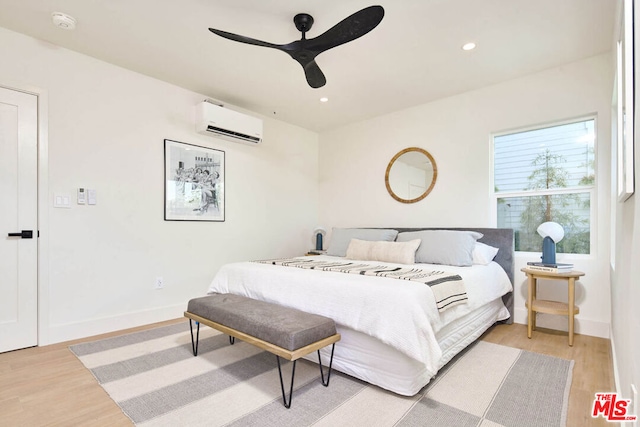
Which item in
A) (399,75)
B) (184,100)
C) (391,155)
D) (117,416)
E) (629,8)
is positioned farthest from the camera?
(391,155)

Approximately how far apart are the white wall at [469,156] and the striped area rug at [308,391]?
1.07 m

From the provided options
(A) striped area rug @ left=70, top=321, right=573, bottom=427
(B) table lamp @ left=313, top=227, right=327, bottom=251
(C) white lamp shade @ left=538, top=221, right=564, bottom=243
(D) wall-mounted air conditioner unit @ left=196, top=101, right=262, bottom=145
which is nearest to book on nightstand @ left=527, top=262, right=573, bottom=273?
(C) white lamp shade @ left=538, top=221, right=564, bottom=243

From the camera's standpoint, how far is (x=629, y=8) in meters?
1.30

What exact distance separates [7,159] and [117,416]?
7.44 feet

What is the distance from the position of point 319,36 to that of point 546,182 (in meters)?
2.69

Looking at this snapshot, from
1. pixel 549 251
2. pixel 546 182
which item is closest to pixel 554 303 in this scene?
pixel 549 251

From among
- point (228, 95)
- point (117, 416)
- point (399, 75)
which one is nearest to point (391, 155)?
point (399, 75)

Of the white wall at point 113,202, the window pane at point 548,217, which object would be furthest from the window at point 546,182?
the white wall at point 113,202

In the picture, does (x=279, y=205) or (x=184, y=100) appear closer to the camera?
(x=184, y=100)

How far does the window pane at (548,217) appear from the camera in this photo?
307 cm

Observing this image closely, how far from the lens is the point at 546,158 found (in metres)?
3.31

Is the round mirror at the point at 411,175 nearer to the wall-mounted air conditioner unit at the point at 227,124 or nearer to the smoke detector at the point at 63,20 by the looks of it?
the wall-mounted air conditioner unit at the point at 227,124

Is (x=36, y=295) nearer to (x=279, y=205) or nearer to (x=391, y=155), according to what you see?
(x=279, y=205)

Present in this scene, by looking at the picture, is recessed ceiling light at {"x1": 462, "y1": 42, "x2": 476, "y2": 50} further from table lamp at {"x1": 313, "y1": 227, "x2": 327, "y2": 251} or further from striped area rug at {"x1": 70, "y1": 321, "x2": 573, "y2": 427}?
table lamp at {"x1": 313, "y1": 227, "x2": 327, "y2": 251}
